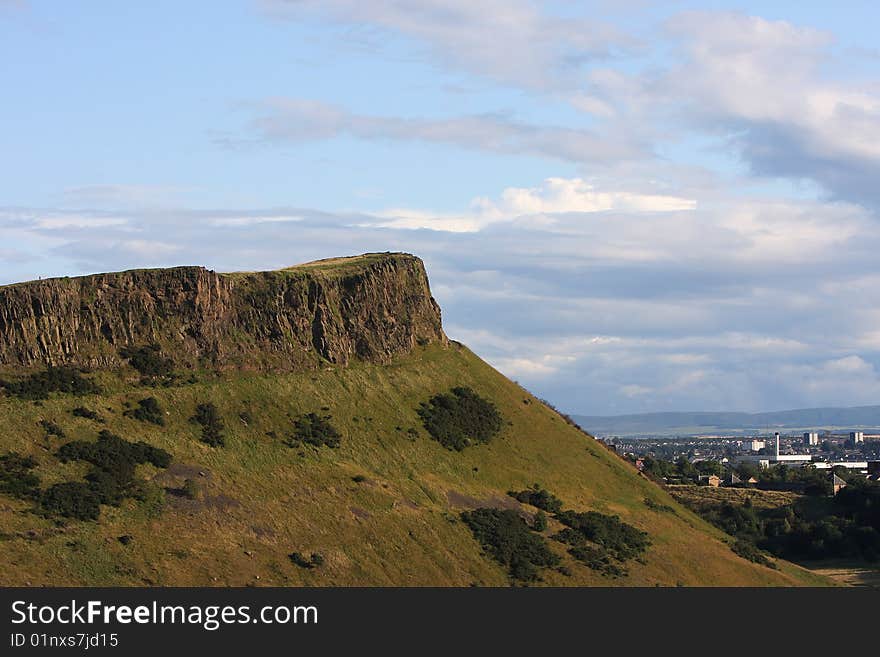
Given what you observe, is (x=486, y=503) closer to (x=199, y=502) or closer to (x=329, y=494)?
(x=329, y=494)

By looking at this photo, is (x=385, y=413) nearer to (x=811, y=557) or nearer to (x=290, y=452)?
(x=290, y=452)

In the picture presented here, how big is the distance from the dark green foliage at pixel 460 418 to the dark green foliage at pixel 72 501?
38974mm

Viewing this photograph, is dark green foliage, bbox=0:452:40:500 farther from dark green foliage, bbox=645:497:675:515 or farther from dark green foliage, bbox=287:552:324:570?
dark green foliage, bbox=645:497:675:515

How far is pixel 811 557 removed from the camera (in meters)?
142

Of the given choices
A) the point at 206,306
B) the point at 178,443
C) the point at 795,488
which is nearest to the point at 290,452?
the point at 178,443

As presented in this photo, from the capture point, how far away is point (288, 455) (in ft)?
361

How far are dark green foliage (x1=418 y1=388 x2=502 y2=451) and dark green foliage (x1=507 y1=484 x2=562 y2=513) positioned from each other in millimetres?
8084

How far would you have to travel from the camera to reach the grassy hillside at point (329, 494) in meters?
88.6

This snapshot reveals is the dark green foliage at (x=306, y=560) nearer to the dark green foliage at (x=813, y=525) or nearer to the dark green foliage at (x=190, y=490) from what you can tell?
the dark green foliage at (x=190, y=490)

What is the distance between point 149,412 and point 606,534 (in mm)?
41050

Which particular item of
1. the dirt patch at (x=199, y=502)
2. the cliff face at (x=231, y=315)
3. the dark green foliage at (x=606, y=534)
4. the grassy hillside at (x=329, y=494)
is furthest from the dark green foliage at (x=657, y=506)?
the dirt patch at (x=199, y=502)

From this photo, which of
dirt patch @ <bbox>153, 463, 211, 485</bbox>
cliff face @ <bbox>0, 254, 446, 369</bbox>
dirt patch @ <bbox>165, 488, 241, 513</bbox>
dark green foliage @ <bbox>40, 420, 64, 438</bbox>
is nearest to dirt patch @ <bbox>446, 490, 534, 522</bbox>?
cliff face @ <bbox>0, 254, 446, 369</bbox>

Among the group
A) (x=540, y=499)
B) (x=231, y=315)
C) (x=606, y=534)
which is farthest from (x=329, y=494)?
(x=606, y=534)
